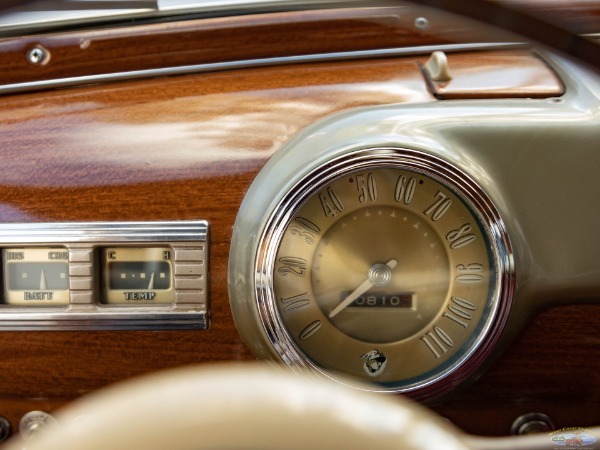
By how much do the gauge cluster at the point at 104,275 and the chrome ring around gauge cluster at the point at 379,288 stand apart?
0.12m

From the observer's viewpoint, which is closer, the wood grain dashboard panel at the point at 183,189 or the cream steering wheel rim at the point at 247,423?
the cream steering wheel rim at the point at 247,423

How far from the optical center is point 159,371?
1.59 m

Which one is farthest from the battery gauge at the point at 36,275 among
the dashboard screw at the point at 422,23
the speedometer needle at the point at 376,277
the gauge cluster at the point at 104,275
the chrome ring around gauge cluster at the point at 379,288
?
the dashboard screw at the point at 422,23

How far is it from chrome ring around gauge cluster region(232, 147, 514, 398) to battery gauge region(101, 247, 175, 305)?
15 cm

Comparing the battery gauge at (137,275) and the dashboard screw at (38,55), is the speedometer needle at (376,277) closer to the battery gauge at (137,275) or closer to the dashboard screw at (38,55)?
the battery gauge at (137,275)

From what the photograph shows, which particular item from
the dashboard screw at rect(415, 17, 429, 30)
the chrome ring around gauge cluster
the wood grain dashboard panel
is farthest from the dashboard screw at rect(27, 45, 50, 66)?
the dashboard screw at rect(415, 17, 429, 30)

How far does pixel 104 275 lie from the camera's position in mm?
1564

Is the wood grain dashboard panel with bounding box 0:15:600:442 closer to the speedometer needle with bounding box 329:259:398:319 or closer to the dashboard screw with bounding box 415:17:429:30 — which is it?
the dashboard screw with bounding box 415:17:429:30

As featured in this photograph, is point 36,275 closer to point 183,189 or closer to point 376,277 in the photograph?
point 183,189

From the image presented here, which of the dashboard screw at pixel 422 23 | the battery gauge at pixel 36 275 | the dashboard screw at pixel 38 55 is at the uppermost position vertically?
the dashboard screw at pixel 422 23

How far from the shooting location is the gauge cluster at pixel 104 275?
1538mm

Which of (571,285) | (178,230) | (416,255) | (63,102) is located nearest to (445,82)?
(416,255)

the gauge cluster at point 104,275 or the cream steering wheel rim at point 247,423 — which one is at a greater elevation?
the cream steering wheel rim at point 247,423

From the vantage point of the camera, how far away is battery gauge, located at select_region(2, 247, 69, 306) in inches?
61.6
